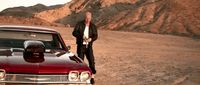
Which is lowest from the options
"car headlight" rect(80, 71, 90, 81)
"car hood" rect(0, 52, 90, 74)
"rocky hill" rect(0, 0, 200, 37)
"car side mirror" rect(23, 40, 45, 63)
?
"rocky hill" rect(0, 0, 200, 37)

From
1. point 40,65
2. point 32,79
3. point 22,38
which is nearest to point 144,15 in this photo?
point 22,38

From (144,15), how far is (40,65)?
110713 millimetres

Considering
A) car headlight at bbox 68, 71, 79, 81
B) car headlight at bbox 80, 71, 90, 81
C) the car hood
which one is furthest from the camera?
car headlight at bbox 80, 71, 90, 81

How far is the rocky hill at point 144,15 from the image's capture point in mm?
104000

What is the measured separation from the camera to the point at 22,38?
25.6ft

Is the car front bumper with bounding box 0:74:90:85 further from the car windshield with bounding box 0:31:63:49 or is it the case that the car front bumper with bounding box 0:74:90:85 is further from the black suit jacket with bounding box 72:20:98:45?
the black suit jacket with bounding box 72:20:98:45

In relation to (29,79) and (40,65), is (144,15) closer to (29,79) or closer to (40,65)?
(40,65)

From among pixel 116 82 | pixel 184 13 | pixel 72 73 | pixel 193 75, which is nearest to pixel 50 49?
pixel 72 73

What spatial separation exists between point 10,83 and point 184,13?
359 ft

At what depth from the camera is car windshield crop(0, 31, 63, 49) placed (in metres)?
7.43

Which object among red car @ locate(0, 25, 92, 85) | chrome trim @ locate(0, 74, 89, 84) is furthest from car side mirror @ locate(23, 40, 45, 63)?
chrome trim @ locate(0, 74, 89, 84)

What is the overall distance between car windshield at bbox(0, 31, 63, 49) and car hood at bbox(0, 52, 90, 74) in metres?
0.76

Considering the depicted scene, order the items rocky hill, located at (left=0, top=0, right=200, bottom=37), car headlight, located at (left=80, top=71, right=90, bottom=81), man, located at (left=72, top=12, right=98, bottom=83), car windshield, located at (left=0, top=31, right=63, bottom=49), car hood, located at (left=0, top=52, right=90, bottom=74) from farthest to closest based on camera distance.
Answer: rocky hill, located at (left=0, top=0, right=200, bottom=37), man, located at (left=72, top=12, right=98, bottom=83), car windshield, located at (left=0, top=31, right=63, bottom=49), car headlight, located at (left=80, top=71, right=90, bottom=81), car hood, located at (left=0, top=52, right=90, bottom=74)

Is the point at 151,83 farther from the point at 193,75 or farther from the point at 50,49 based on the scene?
the point at 50,49
